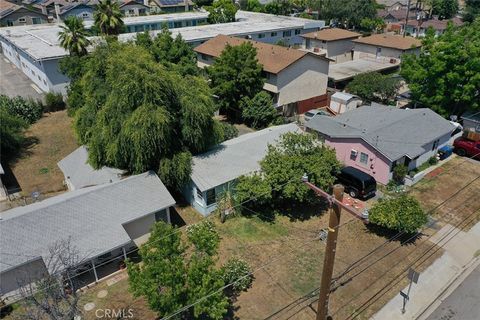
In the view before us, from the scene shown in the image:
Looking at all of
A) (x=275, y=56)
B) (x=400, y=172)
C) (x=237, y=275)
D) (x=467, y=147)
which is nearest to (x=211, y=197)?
(x=237, y=275)

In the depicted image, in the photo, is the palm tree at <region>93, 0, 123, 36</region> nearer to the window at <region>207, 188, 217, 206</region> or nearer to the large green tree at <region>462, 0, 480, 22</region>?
the window at <region>207, 188, 217, 206</region>

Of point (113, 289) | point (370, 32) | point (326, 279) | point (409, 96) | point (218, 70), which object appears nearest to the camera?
point (326, 279)

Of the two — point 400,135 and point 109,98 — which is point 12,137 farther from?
point 400,135

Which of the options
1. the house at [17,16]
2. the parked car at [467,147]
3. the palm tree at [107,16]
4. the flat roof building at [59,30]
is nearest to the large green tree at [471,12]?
the flat roof building at [59,30]

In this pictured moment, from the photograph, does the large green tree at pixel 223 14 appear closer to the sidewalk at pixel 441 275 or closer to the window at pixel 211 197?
the window at pixel 211 197

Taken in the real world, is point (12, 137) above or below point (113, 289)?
above

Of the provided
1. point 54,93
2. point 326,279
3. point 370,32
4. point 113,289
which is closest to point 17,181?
point 113,289
